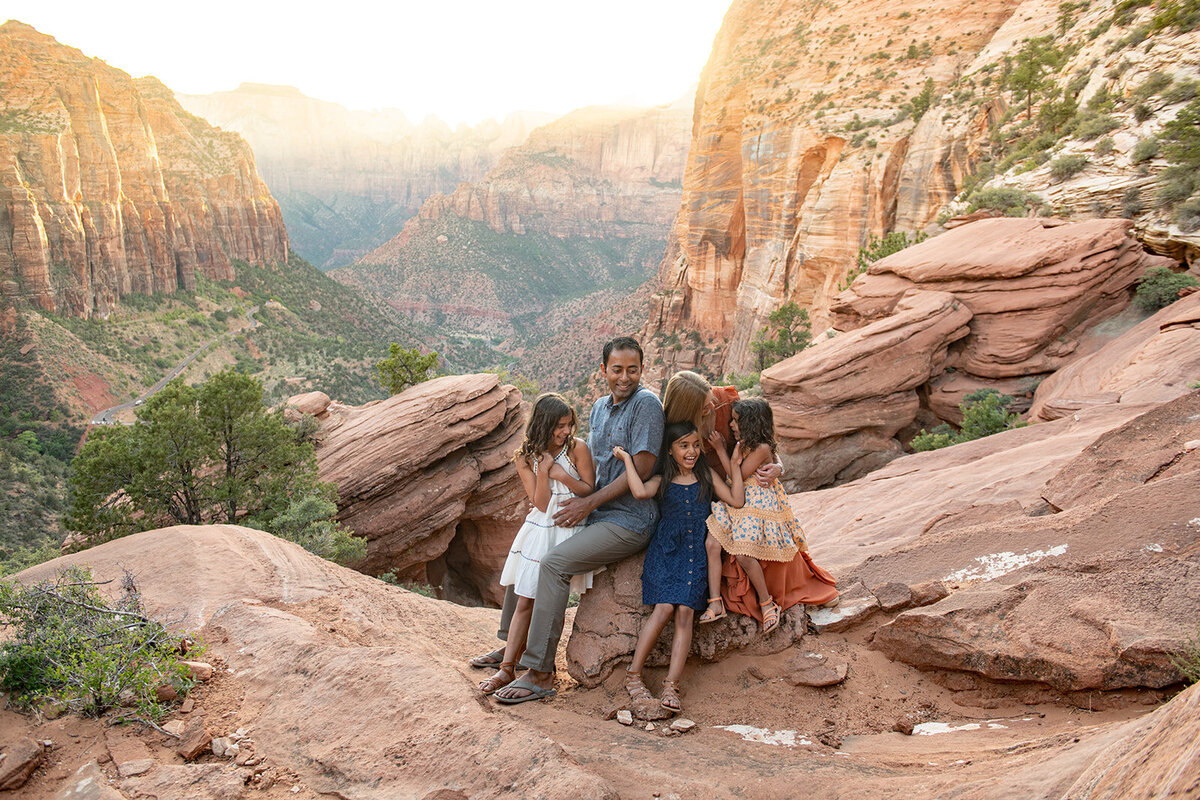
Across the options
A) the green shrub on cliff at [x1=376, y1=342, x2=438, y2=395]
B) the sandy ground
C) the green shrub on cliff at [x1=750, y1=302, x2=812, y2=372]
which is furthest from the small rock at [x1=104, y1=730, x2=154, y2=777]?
the green shrub on cliff at [x1=750, y1=302, x2=812, y2=372]

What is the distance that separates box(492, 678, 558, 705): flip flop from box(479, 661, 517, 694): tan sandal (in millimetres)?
73

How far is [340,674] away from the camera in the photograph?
3.93 meters

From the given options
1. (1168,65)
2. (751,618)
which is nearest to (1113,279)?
(1168,65)

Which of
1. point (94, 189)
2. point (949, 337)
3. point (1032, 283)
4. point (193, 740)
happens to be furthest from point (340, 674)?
point (94, 189)

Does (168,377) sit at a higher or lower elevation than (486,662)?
lower

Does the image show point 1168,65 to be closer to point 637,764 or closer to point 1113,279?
point 1113,279

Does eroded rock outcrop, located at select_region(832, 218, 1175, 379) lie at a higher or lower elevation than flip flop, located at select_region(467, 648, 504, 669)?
higher

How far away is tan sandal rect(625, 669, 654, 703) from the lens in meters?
4.16

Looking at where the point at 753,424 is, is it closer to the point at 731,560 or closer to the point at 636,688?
the point at 731,560

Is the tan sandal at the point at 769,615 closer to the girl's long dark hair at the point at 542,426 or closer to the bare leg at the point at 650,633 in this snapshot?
the bare leg at the point at 650,633

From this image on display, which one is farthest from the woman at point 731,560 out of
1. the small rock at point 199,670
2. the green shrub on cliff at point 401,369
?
the green shrub on cliff at point 401,369

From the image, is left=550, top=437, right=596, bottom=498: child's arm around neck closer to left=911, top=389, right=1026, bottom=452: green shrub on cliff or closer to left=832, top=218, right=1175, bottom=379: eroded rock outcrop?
left=911, top=389, right=1026, bottom=452: green shrub on cliff

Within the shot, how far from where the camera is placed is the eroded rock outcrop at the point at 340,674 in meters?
3.09

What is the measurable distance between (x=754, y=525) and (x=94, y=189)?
188ft
